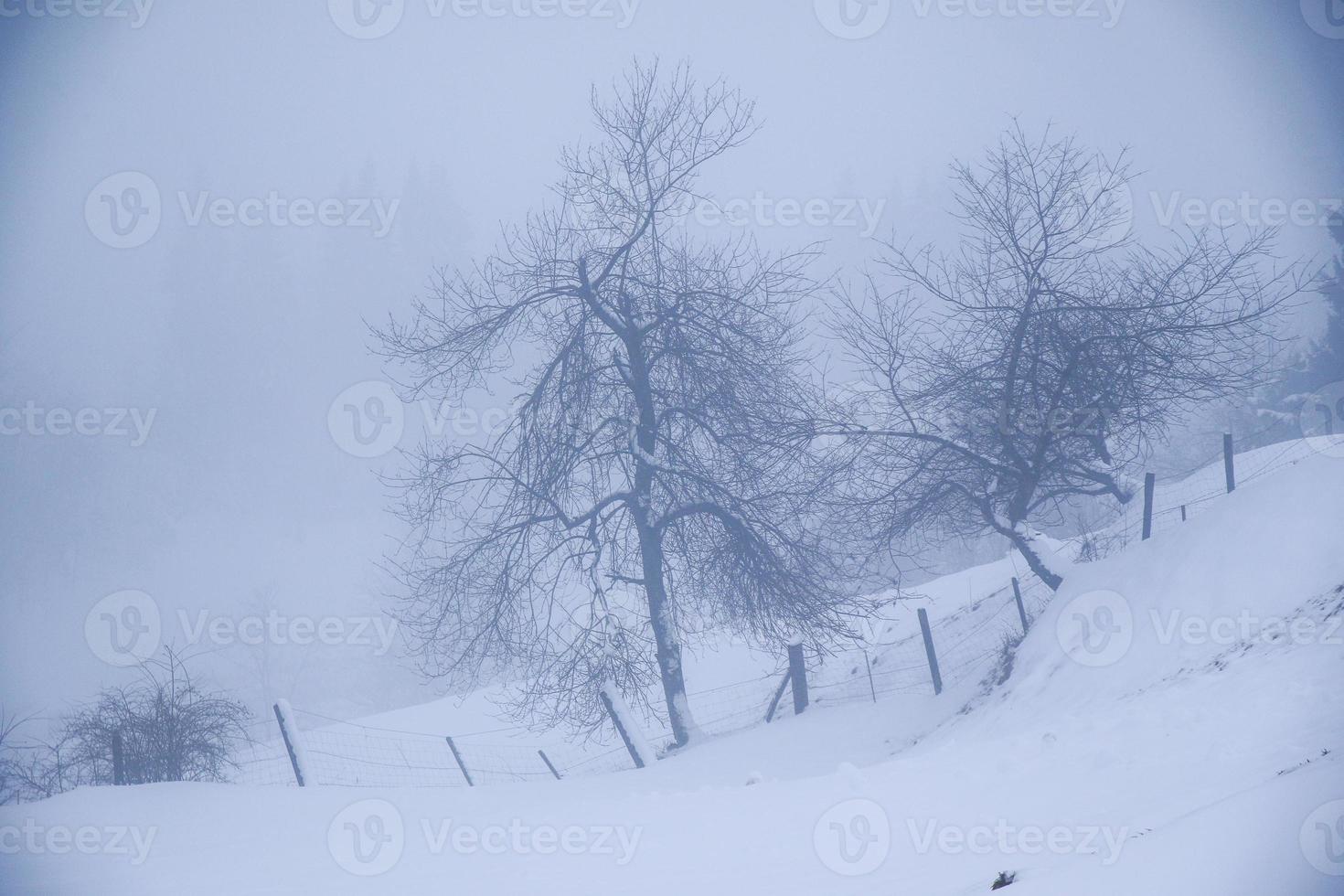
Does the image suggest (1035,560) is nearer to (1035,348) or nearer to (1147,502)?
(1147,502)

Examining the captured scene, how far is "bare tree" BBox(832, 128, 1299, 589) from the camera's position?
9938mm

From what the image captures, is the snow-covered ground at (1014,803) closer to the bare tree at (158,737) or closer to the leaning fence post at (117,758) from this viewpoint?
the leaning fence post at (117,758)

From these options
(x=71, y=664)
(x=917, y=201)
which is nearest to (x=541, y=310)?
(x=917, y=201)

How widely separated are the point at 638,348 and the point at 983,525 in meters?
5.31

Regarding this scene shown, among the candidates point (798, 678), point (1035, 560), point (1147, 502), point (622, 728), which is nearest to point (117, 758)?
point (622, 728)

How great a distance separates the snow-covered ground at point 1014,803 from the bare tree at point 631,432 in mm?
2137

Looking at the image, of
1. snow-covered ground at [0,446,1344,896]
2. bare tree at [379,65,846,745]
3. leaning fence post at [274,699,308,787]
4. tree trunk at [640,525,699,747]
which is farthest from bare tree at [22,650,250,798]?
tree trunk at [640,525,699,747]

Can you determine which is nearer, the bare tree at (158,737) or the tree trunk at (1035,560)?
the bare tree at (158,737)

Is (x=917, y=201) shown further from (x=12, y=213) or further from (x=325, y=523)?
(x=12, y=213)

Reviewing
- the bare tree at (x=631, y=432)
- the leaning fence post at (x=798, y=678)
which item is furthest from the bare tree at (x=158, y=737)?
the leaning fence post at (x=798, y=678)

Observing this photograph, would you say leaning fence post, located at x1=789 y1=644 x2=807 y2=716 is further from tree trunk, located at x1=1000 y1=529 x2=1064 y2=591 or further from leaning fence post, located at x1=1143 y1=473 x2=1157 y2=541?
leaning fence post, located at x1=1143 y1=473 x2=1157 y2=541

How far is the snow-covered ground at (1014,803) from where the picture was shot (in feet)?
11.1

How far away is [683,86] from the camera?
36.3 feet

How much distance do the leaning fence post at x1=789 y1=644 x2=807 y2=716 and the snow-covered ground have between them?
2.40m
